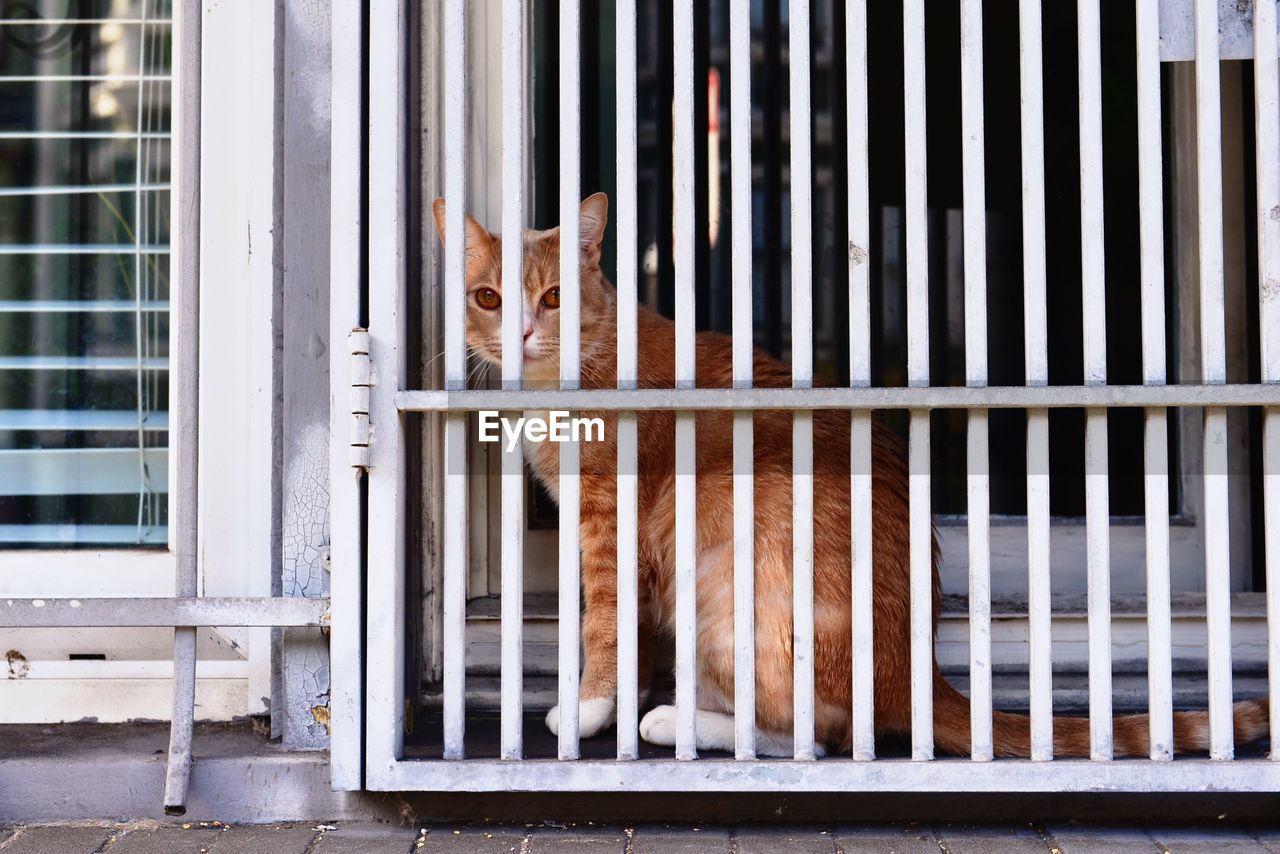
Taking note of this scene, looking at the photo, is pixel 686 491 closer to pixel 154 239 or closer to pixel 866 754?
pixel 866 754

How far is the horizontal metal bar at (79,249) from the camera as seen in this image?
2.81m

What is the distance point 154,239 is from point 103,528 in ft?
2.35

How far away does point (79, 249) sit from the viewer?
2.83 m

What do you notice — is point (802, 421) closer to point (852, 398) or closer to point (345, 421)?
point (852, 398)

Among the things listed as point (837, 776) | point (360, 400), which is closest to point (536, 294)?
point (360, 400)

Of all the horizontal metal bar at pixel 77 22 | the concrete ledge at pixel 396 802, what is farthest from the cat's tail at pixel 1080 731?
the horizontal metal bar at pixel 77 22

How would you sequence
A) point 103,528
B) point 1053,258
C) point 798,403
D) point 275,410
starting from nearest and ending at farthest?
point 798,403
point 275,410
point 103,528
point 1053,258

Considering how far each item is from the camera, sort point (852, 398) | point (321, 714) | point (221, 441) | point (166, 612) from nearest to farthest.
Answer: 1. point (852, 398)
2. point (166, 612)
3. point (321, 714)
4. point (221, 441)

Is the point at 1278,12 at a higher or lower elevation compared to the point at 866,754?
higher

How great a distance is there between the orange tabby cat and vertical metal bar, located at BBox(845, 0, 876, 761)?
67 mm

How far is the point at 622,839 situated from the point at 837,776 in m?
0.42

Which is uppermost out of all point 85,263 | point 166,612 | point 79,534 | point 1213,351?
point 85,263

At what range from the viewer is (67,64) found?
9.30 ft

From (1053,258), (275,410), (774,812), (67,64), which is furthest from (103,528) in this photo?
(1053,258)
